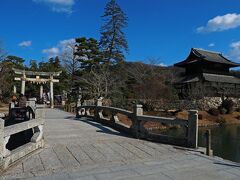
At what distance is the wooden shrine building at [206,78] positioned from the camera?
34.2m

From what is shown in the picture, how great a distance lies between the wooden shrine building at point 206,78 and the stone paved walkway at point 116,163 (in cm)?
2753

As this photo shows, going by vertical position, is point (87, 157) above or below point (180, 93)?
below

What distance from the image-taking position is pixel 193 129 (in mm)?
7082

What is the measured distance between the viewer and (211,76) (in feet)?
118

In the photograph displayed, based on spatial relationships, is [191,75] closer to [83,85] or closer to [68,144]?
[83,85]

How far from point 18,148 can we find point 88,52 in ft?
104

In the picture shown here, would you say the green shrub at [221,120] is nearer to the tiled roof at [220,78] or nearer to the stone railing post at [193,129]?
the tiled roof at [220,78]

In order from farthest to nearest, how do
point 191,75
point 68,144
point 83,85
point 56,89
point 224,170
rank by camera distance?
point 56,89 → point 191,75 → point 83,85 → point 68,144 → point 224,170

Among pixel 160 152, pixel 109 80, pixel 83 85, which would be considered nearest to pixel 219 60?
pixel 109 80

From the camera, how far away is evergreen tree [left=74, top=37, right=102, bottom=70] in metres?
36.4

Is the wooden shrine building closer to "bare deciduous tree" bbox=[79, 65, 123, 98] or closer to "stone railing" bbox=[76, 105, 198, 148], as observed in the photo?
"bare deciduous tree" bbox=[79, 65, 123, 98]

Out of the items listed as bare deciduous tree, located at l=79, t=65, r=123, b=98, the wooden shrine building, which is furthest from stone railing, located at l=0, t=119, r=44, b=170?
the wooden shrine building

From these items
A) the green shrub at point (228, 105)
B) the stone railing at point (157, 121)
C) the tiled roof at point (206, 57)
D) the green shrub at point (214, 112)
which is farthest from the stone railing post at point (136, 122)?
the tiled roof at point (206, 57)

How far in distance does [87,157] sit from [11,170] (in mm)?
1763
